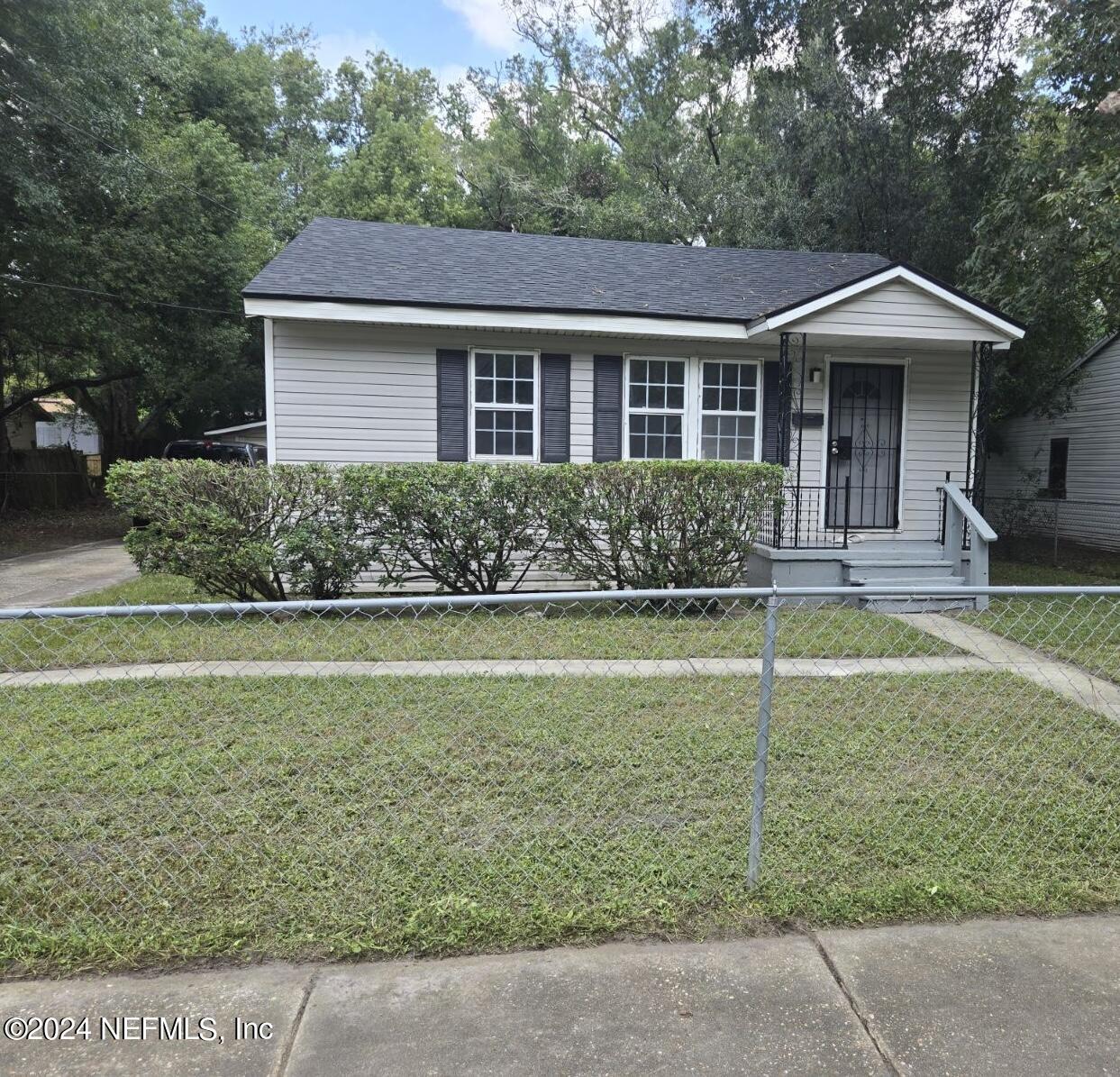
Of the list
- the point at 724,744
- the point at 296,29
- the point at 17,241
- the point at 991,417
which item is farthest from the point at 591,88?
the point at 724,744

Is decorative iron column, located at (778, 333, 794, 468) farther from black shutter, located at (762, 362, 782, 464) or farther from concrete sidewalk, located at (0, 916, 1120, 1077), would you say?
concrete sidewalk, located at (0, 916, 1120, 1077)

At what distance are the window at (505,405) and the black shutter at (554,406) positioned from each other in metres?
0.12

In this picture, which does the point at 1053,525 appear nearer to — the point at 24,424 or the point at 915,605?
the point at 915,605

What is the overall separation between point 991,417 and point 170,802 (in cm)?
1726

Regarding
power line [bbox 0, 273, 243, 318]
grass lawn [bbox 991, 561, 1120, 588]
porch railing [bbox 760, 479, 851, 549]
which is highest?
power line [bbox 0, 273, 243, 318]

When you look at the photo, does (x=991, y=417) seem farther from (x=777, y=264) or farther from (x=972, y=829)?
(x=972, y=829)

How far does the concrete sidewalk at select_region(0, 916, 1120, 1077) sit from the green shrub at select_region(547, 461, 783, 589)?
16.5 ft

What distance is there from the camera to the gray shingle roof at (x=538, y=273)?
28.4 ft

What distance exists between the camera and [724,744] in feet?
13.5

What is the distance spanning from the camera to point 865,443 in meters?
9.80

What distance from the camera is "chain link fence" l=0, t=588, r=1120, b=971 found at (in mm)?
2650

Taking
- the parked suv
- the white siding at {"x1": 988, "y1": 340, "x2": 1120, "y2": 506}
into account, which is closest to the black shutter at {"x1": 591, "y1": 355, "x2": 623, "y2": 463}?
the parked suv

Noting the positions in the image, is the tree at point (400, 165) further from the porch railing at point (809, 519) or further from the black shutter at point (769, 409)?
Answer: the porch railing at point (809, 519)

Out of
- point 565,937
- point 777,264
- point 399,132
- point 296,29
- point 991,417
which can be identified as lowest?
point 565,937
